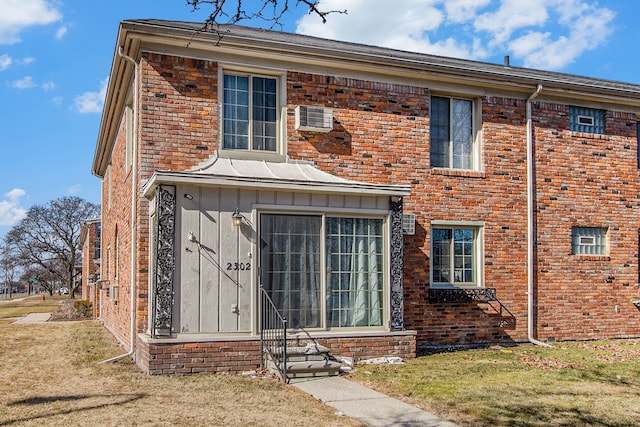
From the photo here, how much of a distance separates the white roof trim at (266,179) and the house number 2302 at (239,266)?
1.15 m

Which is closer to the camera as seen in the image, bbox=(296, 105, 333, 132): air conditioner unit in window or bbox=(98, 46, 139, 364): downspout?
bbox=(98, 46, 139, 364): downspout

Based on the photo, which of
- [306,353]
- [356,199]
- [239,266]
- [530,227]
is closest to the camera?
[306,353]

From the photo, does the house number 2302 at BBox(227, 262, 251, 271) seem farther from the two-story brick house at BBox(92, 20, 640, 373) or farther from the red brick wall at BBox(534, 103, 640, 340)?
the red brick wall at BBox(534, 103, 640, 340)

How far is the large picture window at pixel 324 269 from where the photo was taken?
10070 millimetres

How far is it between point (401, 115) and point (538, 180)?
10.8 ft

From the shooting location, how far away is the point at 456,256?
1269cm

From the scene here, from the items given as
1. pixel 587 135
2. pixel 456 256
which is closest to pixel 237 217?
pixel 456 256

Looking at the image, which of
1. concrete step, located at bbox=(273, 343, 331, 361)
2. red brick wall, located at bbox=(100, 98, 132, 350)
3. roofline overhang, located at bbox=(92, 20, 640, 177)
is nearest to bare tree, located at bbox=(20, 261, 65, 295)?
red brick wall, located at bbox=(100, 98, 132, 350)

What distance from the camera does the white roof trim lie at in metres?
9.44

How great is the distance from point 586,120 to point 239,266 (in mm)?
8448

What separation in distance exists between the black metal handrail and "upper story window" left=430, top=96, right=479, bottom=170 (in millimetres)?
4795

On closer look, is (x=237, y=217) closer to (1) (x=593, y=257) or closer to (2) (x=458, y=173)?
(2) (x=458, y=173)

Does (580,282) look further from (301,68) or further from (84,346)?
(84,346)

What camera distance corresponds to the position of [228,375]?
912 cm
